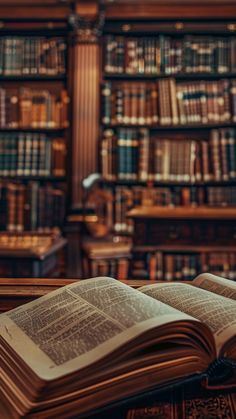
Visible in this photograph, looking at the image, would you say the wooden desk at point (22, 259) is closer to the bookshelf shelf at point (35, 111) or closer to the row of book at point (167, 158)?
the bookshelf shelf at point (35, 111)

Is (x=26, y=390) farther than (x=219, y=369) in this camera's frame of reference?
No

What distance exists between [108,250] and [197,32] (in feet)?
7.23

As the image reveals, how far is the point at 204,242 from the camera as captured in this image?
2.66 m

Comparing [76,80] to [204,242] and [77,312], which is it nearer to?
[204,242]

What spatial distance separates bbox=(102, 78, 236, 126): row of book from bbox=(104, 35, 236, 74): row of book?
0.12 metres

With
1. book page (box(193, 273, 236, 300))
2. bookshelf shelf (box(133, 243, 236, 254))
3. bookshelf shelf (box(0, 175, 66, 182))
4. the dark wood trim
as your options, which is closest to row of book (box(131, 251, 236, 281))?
bookshelf shelf (box(133, 243, 236, 254))

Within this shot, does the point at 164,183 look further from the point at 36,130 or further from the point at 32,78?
the point at 32,78

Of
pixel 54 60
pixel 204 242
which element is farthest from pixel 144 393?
pixel 54 60

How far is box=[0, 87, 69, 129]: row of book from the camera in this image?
357 cm

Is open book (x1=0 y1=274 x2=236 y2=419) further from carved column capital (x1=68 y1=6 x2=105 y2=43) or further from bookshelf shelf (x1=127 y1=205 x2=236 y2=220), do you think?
carved column capital (x1=68 y1=6 x2=105 y2=43)

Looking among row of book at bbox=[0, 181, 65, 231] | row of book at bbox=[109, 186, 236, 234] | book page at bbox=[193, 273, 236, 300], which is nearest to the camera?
book page at bbox=[193, 273, 236, 300]

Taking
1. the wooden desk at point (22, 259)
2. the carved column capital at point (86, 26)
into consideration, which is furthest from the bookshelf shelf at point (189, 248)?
the carved column capital at point (86, 26)

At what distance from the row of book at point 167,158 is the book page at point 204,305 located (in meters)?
2.77

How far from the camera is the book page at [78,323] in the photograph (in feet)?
1.67
